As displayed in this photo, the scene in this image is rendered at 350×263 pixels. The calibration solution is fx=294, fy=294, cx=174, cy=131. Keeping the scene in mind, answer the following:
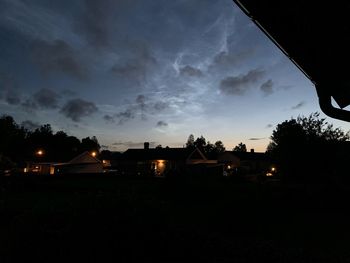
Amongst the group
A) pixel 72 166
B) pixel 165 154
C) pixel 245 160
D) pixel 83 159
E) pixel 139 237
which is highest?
pixel 165 154

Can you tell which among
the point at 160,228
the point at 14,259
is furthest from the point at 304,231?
the point at 14,259

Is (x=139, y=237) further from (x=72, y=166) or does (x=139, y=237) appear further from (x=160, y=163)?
(x=72, y=166)

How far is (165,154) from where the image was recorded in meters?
63.4

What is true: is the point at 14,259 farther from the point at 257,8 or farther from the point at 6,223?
the point at 257,8

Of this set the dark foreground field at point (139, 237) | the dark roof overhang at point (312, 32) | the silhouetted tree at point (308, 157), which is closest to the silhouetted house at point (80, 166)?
the silhouetted tree at point (308, 157)

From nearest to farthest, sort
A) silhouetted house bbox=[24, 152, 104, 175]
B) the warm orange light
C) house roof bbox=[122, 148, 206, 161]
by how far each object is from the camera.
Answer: silhouetted house bbox=[24, 152, 104, 175] < house roof bbox=[122, 148, 206, 161] < the warm orange light

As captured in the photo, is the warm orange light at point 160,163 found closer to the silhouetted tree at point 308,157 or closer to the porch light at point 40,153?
the porch light at point 40,153

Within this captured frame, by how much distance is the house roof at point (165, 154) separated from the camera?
6157 cm

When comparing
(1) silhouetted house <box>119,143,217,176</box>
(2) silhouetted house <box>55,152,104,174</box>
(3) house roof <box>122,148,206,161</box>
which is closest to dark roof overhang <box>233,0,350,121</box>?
(1) silhouetted house <box>119,143,217,176</box>

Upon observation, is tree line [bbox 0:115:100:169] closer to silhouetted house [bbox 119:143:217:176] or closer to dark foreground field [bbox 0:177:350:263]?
silhouetted house [bbox 119:143:217:176]

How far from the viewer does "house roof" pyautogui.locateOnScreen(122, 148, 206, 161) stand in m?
61.6

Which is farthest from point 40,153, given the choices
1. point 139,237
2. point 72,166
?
point 139,237

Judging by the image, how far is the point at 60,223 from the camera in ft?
27.0

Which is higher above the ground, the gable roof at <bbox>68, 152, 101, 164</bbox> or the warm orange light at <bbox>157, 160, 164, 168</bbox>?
the gable roof at <bbox>68, 152, 101, 164</bbox>
